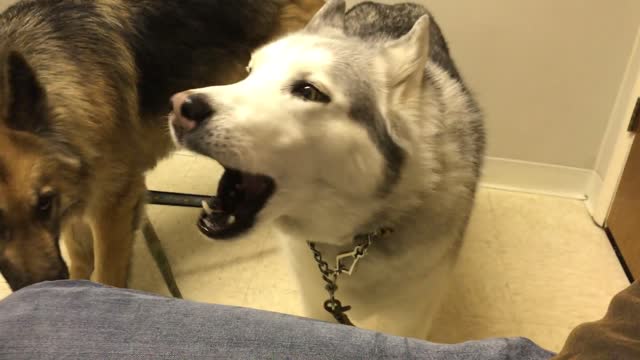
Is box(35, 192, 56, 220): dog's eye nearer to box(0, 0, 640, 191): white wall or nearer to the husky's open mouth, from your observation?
the husky's open mouth

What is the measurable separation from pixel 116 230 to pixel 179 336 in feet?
3.41

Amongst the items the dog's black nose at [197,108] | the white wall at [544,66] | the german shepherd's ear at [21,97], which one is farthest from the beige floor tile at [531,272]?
the german shepherd's ear at [21,97]

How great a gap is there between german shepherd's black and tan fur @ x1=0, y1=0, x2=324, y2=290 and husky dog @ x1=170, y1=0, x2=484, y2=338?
492 millimetres

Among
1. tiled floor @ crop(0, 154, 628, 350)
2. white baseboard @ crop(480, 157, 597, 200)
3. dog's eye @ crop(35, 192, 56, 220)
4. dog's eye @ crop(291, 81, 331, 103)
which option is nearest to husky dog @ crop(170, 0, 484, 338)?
dog's eye @ crop(291, 81, 331, 103)

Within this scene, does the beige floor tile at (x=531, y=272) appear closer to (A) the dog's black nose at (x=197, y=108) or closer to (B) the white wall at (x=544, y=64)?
(B) the white wall at (x=544, y=64)

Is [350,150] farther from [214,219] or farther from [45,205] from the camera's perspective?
[45,205]

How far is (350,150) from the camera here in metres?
1.04

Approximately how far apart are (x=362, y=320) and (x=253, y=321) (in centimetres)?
86

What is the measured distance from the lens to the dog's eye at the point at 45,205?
133 centimetres

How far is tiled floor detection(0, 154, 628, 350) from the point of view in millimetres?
1887

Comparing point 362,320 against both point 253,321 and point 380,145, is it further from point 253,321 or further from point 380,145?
point 253,321

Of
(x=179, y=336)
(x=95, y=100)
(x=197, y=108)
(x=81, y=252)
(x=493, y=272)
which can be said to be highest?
(x=197, y=108)

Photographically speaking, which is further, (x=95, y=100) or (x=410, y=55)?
(x=95, y=100)

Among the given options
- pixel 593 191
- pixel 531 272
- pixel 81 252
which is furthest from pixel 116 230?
pixel 593 191
